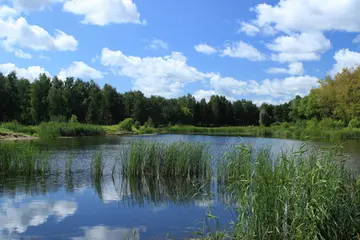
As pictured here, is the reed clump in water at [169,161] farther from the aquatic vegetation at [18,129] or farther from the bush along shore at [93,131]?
the aquatic vegetation at [18,129]

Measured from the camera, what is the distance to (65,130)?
4188cm

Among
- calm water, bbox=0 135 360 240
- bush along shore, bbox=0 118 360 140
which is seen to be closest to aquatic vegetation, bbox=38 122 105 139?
bush along shore, bbox=0 118 360 140

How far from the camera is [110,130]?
2136 inches

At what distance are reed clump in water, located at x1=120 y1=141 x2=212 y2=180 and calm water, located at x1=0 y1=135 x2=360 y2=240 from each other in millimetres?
877

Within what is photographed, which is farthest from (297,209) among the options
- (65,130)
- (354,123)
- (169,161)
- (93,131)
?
(354,123)

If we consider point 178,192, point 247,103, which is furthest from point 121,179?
point 247,103

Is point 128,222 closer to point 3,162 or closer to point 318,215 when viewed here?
point 318,215

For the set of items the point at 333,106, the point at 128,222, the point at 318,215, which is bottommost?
the point at 128,222

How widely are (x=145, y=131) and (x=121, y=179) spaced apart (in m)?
47.4

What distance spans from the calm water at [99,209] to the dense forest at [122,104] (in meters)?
34.2

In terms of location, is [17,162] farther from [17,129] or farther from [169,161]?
[17,129]

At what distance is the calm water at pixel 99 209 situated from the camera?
303 inches

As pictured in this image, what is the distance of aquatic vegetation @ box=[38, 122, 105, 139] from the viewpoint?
38750 mm

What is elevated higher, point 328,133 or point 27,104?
point 27,104
